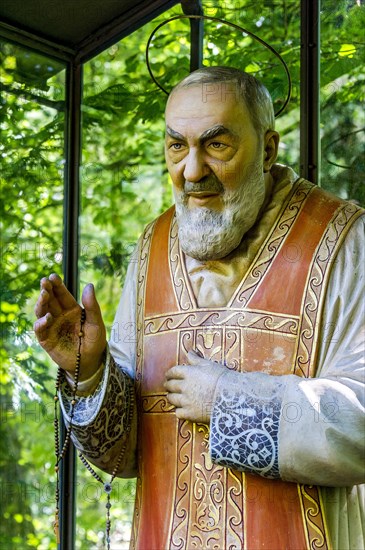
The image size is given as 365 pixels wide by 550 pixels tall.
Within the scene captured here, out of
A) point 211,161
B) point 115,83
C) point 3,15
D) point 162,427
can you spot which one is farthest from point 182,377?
point 115,83

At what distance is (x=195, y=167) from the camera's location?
11.5 feet

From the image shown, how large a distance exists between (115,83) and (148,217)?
2.20 feet

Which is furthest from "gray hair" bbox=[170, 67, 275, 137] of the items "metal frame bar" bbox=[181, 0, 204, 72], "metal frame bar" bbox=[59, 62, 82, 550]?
"metal frame bar" bbox=[59, 62, 82, 550]

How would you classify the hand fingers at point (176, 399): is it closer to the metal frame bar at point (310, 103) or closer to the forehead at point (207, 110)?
the forehead at point (207, 110)

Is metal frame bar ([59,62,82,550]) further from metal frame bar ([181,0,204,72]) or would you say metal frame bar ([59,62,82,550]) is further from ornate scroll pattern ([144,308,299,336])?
ornate scroll pattern ([144,308,299,336])

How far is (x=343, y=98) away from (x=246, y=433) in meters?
1.83

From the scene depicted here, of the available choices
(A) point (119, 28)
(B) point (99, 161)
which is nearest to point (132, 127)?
(B) point (99, 161)

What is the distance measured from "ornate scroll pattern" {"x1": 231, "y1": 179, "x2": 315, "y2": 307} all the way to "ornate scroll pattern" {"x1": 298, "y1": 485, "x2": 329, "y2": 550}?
0.56 meters

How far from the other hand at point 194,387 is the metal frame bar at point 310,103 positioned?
39.0 inches

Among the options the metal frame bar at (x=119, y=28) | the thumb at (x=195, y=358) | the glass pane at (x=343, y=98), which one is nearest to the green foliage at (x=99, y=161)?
the glass pane at (x=343, y=98)

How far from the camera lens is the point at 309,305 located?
345 centimetres

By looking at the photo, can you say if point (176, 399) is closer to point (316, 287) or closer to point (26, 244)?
point (316, 287)

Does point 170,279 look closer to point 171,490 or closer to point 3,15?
point 171,490

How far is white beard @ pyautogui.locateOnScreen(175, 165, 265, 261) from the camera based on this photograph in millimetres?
3576
